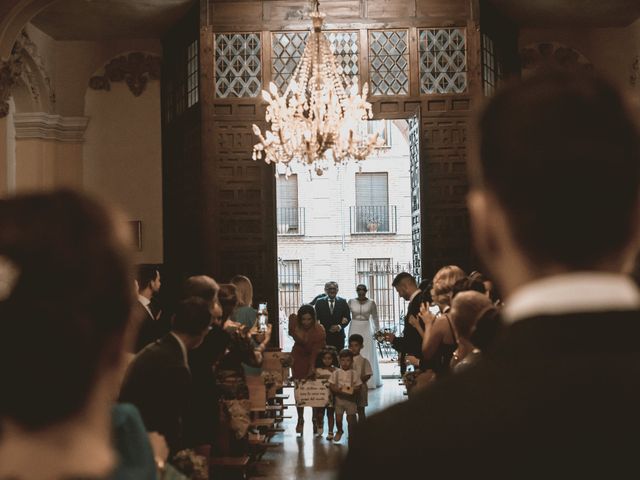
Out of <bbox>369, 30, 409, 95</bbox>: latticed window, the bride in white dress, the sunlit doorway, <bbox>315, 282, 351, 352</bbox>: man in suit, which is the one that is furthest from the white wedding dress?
the sunlit doorway

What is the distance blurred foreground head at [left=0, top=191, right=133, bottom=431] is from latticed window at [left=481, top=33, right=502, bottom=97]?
12.5m

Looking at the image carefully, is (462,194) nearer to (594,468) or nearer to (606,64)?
(606,64)

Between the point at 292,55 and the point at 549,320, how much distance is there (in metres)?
12.5

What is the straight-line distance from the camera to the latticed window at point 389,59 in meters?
13.4

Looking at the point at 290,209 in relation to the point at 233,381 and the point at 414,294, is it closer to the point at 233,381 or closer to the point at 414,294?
the point at 414,294

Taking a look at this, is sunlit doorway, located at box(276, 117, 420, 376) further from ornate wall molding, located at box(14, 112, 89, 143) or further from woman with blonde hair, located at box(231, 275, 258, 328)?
woman with blonde hair, located at box(231, 275, 258, 328)

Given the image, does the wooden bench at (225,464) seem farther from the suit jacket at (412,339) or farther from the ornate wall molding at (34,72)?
the ornate wall molding at (34,72)

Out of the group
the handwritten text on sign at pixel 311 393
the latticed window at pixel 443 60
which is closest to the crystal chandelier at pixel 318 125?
the handwritten text on sign at pixel 311 393

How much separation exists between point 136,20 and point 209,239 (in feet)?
11.4

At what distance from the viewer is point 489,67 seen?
13.8 m

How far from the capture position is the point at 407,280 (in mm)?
10789

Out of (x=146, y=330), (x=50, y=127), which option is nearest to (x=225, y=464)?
(x=146, y=330)

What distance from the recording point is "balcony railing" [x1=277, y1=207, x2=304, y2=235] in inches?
1206

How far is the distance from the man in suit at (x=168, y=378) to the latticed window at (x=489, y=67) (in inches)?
371
